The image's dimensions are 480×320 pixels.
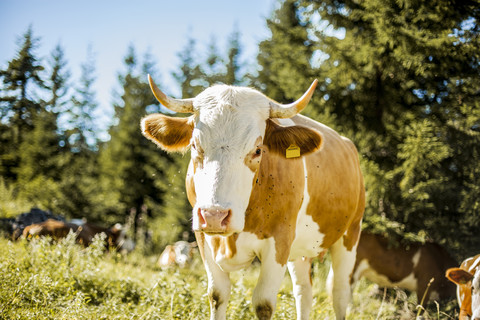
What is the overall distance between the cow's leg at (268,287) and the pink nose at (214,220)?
0.62 meters

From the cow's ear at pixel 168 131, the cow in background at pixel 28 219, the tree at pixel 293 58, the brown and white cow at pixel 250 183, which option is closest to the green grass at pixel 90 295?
the brown and white cow at pixel 250 183

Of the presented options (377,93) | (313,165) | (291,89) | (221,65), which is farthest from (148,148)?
(313,165)

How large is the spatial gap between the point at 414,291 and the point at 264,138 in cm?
507

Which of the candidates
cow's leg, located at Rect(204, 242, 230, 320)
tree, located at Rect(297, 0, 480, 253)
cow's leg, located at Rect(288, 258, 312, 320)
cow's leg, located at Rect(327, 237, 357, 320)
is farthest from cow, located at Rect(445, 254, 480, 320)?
cow's leg, located at Rect(204, 242, 230, 320)

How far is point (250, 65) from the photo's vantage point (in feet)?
47.0

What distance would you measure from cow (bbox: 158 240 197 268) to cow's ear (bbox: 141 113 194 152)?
4517 mm

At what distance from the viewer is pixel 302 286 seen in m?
3.74

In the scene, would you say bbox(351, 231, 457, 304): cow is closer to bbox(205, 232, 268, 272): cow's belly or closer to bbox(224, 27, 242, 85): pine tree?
bbox(205, 232, 268, 272): cow's belly

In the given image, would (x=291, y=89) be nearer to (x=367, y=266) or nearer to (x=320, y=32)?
(x=320, y=32)

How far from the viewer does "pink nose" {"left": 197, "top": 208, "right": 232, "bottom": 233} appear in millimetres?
2096

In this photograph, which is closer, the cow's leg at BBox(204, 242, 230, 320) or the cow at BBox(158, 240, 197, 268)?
the cow's leg at BBox(204, 242, 230, 320)

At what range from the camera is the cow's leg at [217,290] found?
8.87 ft

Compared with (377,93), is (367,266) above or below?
below

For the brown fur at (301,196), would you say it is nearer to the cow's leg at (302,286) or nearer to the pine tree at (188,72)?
the cow's leg at (302,286)
